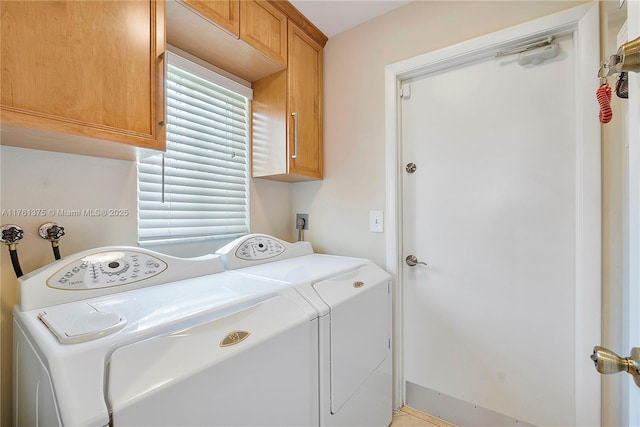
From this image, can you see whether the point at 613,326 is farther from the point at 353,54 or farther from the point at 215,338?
the point at 353,54

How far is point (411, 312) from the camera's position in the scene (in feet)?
5.52

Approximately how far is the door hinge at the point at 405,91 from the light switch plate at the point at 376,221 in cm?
75

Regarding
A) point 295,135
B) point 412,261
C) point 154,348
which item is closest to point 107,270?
point 154,348

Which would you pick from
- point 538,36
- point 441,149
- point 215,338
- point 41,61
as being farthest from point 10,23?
point 538,36

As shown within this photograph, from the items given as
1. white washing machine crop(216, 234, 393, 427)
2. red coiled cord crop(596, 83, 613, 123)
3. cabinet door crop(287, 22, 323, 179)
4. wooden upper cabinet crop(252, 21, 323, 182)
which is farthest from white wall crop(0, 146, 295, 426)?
red coiled cord crop(596, 83, 613, 123)

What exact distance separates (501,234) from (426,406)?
1147mm

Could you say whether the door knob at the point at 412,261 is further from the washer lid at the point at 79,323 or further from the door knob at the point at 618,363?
the washer lid at the point at 79,323

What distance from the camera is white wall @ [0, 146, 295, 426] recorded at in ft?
3.11

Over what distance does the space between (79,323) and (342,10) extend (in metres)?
1.99

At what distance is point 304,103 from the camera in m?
1.78

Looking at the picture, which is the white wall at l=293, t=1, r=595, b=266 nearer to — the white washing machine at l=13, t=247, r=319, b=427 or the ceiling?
the ceiling

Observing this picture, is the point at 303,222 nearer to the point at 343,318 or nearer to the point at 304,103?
the point at 304,103

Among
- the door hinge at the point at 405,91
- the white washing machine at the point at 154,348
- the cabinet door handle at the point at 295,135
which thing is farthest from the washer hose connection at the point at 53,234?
the door hinge at the point at 405,91

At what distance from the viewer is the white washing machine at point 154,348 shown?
0.54 meters
